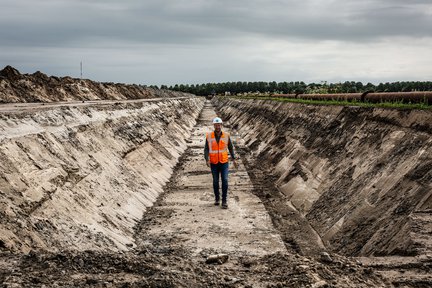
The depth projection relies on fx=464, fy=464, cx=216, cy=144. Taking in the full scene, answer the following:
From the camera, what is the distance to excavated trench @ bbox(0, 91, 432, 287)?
5.18 meters

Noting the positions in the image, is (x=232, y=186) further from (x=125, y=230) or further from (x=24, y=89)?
(x=24, y=89)

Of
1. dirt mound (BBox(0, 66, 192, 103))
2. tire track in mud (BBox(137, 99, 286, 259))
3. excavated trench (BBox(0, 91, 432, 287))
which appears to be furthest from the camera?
dirt mound (BBox(0, 66, 192, 103))

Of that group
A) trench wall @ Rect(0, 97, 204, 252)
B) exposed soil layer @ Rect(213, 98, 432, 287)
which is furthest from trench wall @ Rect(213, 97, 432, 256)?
trench wall @ Rect(0, 97, 204, 252)

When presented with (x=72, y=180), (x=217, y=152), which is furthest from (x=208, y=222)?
(x=72, y=180)

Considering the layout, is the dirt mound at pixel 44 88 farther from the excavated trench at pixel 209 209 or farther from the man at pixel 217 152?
the man at pixel 217 152

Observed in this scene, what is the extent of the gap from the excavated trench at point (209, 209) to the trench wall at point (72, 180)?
3 centimetres

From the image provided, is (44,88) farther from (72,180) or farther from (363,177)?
(363,177)

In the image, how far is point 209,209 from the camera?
36.0ft

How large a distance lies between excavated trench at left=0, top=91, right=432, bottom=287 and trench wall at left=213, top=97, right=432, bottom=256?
1.5 inches

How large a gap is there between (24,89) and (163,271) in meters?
25.7

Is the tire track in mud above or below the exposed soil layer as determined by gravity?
below

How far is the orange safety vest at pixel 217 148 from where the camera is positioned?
1119cm

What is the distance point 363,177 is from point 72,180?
607cm

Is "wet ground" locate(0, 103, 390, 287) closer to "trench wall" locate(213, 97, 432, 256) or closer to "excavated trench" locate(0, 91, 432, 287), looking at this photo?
"excavated trench" locate(0, 91, 432, 287)
